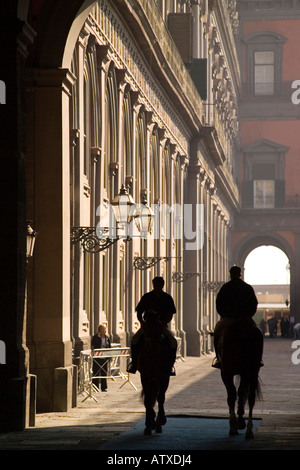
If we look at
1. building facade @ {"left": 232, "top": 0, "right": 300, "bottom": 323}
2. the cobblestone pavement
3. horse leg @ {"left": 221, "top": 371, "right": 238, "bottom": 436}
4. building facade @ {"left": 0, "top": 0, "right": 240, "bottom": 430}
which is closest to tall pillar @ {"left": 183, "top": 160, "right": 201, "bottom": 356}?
building facade @ {"left": 0, "top": 0, "right": 240, "bottom": 430}

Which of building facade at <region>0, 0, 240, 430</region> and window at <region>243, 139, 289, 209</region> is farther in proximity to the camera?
window at <region>243, 139, 289, 209</region>

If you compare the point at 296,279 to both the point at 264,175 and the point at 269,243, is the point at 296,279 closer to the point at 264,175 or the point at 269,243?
the point at 269,243

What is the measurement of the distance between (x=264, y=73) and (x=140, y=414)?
5781 cm

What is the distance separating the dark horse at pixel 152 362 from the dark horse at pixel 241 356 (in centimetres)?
66

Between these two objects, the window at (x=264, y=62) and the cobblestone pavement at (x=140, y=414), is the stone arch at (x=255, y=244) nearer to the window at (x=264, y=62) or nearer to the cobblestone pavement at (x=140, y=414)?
the window at (x=264, y=62)

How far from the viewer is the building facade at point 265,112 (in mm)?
70438

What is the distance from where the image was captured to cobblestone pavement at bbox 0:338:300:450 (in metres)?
12.6

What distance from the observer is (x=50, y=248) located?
16.9 m

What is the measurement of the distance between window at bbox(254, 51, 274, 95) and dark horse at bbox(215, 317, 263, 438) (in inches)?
2362

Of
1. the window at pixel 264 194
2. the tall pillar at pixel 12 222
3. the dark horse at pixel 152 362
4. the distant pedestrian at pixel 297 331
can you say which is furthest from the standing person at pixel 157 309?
the window at pixel 264 194

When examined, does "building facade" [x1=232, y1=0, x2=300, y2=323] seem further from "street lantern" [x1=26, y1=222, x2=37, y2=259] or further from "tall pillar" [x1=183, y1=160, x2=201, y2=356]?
"street lantern" [x1=26, y1=222, x2=37, y2=259]

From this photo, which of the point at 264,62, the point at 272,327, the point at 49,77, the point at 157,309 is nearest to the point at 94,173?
the point at 49,77

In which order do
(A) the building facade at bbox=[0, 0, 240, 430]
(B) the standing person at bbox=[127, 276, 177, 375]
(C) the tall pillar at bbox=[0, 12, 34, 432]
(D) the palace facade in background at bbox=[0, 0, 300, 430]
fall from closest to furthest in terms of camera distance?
(B) the standing person at bbox=[127, 276, 177, 375], (C) the tall pillar at bbox=[0, 12, 34, 432], (D) the palace facade in background at bbox=[0, 0, 300, 430], (A) the building facade at bbox=[0, 0, 240, 430]
